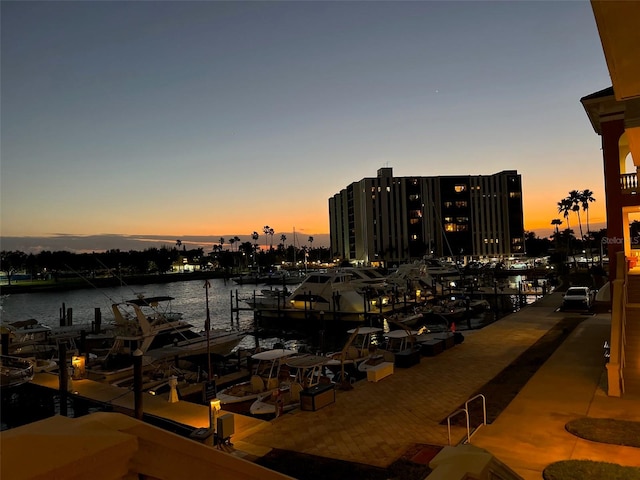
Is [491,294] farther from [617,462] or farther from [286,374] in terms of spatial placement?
[617,462]

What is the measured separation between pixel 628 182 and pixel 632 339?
7753 millimetres

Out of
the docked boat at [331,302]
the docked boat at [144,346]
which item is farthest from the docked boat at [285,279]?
the docked boat at [144,346]

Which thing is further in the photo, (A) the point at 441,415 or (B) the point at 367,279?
(B) the point at 367,279

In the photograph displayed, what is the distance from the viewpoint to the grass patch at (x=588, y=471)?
838 cm

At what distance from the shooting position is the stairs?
14047mm

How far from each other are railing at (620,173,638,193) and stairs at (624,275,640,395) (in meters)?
4.24

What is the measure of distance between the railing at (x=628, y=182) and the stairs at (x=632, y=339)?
13.9 ft

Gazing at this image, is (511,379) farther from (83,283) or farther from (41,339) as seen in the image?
(83,283)

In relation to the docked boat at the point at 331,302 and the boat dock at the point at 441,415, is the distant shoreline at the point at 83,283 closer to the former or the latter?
the docked boat at the point at 331,302

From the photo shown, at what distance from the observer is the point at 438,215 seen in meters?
132

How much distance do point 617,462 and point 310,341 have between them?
95.7 ft

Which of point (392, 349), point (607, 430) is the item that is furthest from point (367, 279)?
point (607, 430)

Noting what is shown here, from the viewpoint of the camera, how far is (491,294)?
5747 cm

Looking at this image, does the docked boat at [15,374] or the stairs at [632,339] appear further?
the docked boat at [15,374]
